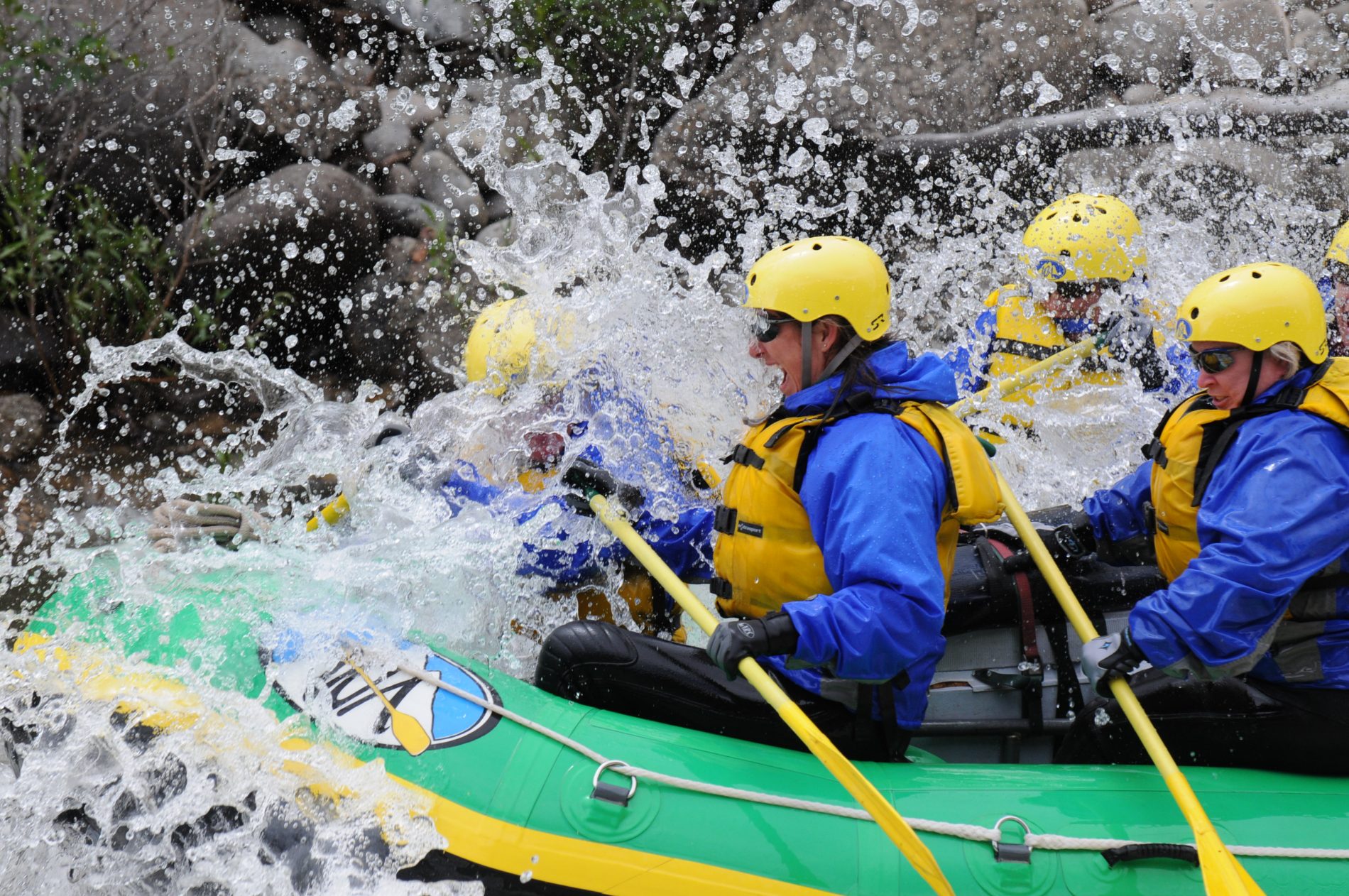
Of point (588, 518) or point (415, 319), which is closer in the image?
point (588, 518)

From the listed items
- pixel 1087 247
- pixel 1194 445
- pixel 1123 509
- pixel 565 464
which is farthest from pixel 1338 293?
pixel 565 464

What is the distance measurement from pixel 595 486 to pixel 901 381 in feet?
3.37

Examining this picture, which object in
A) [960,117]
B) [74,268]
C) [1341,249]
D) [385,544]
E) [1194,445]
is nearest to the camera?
[1194,445]

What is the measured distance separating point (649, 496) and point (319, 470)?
4.27 feet

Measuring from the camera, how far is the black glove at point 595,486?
10.7 ft

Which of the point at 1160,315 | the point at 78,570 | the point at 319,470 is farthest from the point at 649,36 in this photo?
the point at 78,570

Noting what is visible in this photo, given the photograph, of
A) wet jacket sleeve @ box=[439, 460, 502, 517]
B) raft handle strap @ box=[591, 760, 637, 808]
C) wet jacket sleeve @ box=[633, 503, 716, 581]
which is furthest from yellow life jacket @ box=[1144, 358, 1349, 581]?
wet jacket sleeve @ box=[439, 460, 502, 517]

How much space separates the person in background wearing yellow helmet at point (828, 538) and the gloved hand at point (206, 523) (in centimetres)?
121

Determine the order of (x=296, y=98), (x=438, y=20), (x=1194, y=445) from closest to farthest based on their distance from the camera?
(x=1194, y=445)
(x=296, y=98)
(x=438, y=20)

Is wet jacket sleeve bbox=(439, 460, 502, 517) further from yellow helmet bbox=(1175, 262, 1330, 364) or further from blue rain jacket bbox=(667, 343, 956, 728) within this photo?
yellow helmet bbox=(1175, 262, 1330, 364)

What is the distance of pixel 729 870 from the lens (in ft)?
7.95

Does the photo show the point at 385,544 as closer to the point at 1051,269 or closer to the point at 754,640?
the point at 754,640

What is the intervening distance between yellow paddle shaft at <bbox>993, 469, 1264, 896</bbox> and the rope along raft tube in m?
0.09

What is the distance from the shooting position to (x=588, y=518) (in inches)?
131
